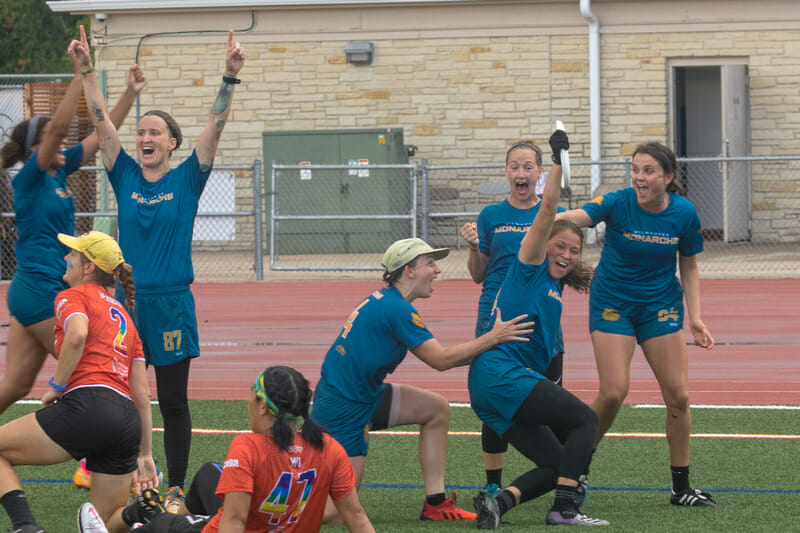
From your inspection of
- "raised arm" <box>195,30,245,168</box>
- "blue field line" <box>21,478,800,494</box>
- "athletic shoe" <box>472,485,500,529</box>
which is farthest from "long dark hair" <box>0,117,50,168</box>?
"athletic shoe" <box>472,485,500,529</box>

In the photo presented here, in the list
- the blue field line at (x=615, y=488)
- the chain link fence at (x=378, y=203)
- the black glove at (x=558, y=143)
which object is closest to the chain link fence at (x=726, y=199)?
the chain link fence at (x=378, y=203)

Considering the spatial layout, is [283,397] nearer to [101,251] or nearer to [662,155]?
[101,251]

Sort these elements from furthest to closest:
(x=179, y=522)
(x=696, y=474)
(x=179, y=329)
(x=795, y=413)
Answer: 1. (x=795, y=413)
2. (x=696, y=474)
3. (x=179, y=329)
4. (x=179, y=522)

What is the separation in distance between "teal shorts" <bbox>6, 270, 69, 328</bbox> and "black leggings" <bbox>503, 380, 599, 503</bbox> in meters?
2.53

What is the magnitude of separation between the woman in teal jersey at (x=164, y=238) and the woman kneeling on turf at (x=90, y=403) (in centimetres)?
53

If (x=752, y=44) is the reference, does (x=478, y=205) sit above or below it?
below

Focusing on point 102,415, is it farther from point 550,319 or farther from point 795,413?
point 795,413

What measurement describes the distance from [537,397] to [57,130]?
9.23 ft

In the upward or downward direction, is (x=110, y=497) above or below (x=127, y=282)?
below

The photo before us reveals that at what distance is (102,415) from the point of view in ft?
16.5

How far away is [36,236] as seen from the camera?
6348 millimetres

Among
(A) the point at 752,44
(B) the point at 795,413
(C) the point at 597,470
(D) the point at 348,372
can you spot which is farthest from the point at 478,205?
(D) the point at 348,372

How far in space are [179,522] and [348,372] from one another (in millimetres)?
1184

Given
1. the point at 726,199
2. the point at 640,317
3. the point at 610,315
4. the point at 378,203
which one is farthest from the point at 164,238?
the point at 726,199
